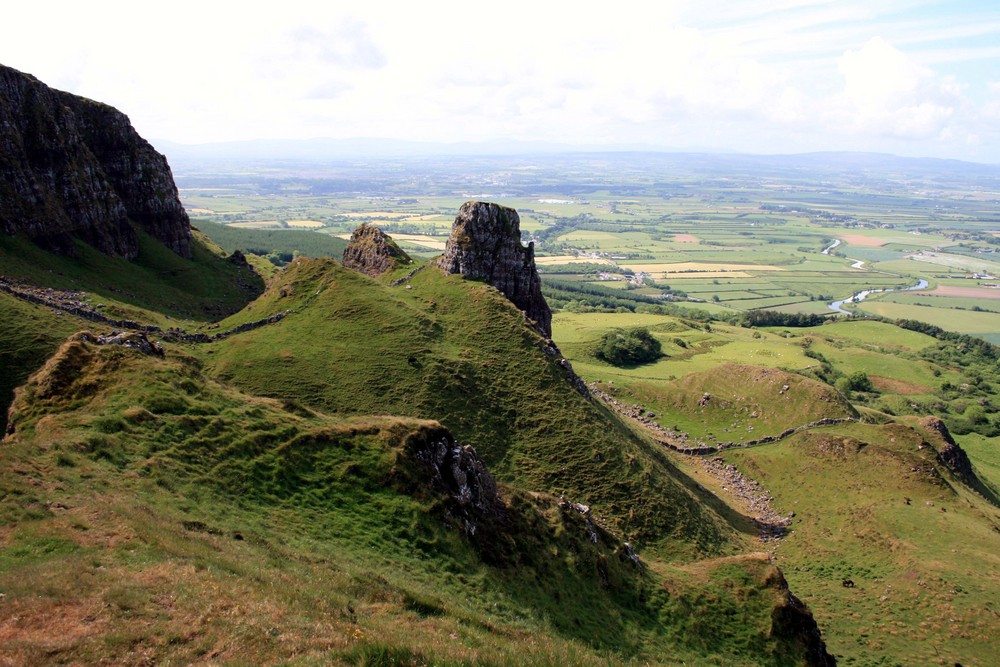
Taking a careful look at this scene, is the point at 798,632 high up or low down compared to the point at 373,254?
down

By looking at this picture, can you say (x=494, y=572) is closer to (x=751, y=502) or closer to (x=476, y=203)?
(x=751, y=502)

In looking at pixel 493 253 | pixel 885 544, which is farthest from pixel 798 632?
pixel 493 253

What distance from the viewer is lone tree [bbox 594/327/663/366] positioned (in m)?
129

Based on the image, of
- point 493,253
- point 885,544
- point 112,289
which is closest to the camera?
point 885,544

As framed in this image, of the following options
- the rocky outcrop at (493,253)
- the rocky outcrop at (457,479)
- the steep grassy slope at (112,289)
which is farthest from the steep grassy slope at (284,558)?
the rocky outcrop at (493,253)

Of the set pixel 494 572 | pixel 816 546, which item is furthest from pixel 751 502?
pixel 494 572

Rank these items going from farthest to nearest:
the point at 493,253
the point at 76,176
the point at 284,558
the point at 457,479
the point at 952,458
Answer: the point at 76,176, the point at 493,253, the point at 952,458, the point at 457,479, the point at 284,558

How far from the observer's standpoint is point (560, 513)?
4159 cm

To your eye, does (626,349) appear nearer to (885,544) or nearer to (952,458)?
(952,458)

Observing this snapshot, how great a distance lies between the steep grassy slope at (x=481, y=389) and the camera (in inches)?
2138

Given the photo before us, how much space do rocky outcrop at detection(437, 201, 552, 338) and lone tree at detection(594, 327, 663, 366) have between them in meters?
51.5

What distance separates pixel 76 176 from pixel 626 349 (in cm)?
10668

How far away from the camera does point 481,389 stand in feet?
198

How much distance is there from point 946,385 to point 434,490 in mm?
156826
